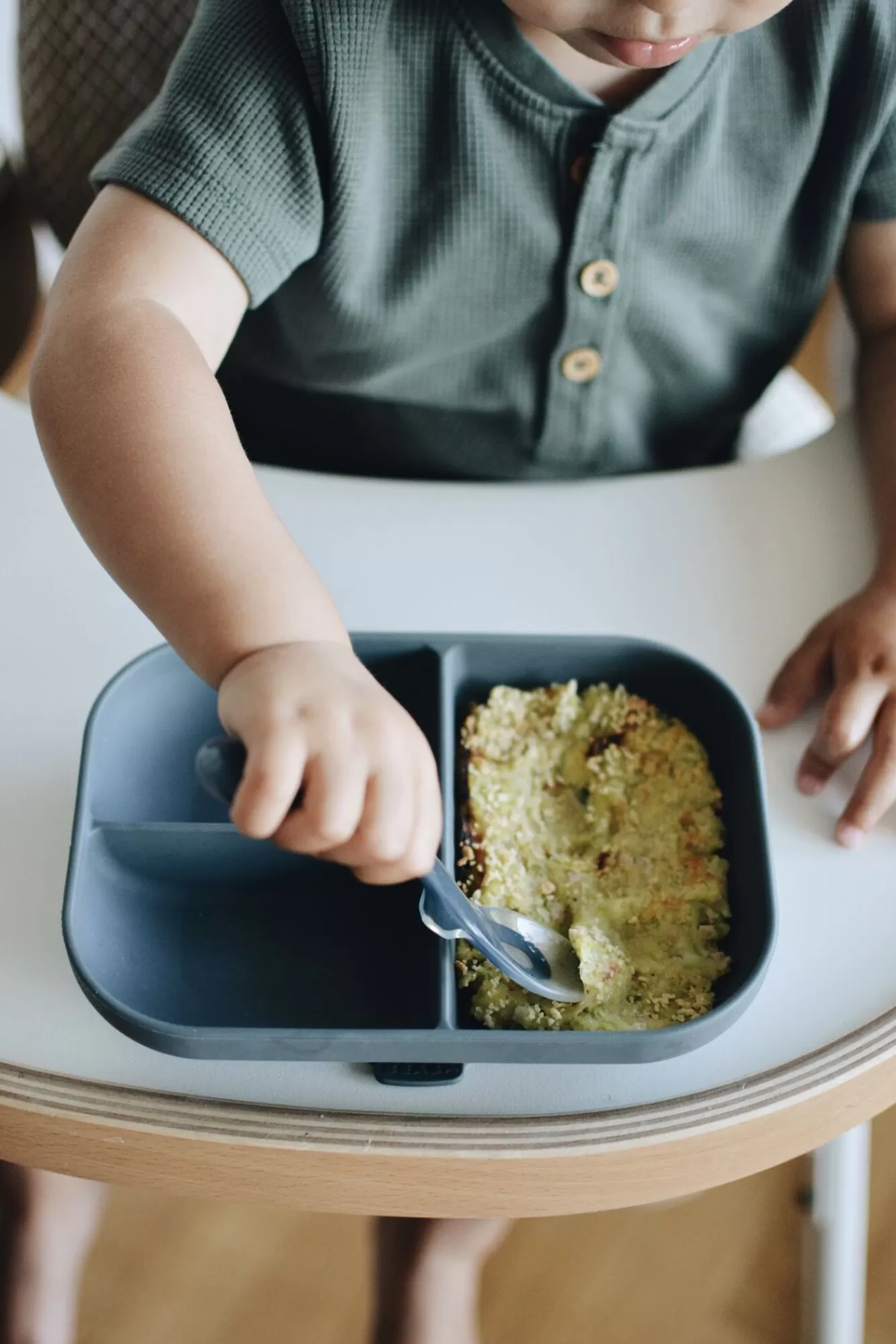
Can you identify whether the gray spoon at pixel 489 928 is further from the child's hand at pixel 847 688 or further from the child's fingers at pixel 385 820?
the child's hand at pixel 847 688

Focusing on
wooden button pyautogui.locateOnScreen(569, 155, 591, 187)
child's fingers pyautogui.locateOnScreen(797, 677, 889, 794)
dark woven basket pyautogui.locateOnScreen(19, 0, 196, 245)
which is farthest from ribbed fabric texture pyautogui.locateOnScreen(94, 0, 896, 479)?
child's fingers pyautogui.locateOnScreen(797, 677, 889, 794)

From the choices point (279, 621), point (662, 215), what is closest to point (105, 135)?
point (662, 215)

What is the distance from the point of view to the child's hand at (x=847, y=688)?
625 millimetres

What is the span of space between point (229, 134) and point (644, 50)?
21 centimetres

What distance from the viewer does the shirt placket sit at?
688mm

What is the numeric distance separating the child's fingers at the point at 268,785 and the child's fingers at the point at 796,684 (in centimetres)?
30

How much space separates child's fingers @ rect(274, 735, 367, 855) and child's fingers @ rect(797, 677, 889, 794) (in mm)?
271

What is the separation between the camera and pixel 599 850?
1.88 ft

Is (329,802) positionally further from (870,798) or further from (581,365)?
(581,365)

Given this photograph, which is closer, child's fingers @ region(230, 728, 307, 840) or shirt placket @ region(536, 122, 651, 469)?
child's fingers @ region(230, 728, 307, 840)

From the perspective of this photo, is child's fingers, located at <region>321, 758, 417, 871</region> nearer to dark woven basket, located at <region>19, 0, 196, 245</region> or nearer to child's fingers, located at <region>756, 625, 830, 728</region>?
child's fingers, located at <region>756, 625, 830, 728</region>

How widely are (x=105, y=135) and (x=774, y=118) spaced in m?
0.44

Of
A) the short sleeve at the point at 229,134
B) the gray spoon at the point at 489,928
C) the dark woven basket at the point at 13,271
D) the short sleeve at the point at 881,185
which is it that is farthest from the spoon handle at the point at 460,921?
the dark woven basket at the point at 13,271

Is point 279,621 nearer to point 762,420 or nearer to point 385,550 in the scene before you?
point 385,550
